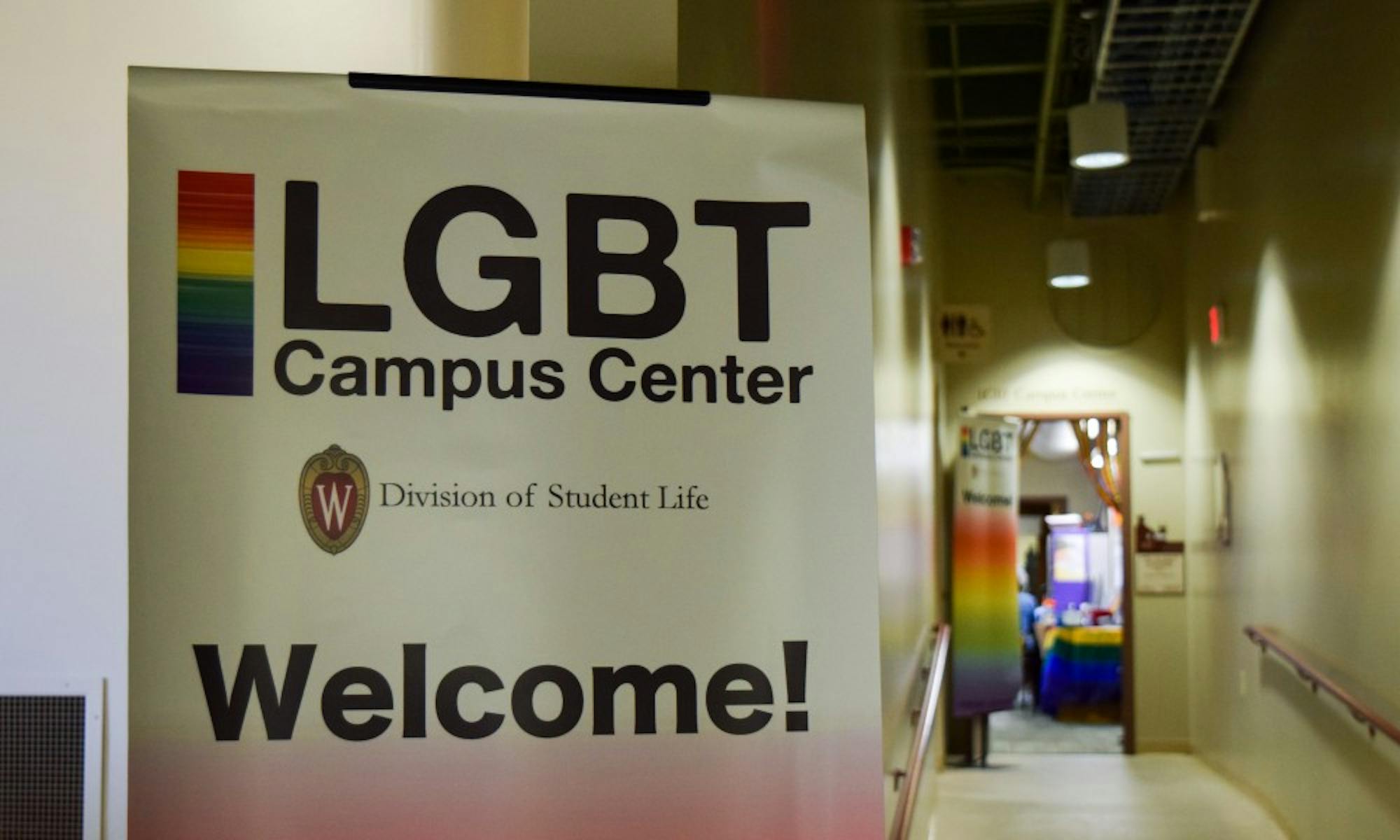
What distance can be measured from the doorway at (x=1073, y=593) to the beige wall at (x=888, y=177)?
9.42ft

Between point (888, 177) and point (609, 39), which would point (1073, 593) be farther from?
point (609, 39)

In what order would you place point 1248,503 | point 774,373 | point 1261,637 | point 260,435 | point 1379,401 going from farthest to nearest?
point 1248,503
point 1261,637
point 1379,401
point 774,373
point 260,435

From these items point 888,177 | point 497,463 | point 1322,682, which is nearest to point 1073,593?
point 1322,682

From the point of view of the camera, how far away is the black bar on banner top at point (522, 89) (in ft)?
5.20

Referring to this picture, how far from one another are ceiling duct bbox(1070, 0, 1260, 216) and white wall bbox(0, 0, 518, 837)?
4811 mm

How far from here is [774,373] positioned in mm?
1634

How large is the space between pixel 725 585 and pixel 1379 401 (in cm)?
427

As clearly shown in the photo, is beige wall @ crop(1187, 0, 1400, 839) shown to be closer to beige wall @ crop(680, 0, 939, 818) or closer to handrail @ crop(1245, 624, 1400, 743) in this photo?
handrail @ crop(1245, 624, 1400, 743)

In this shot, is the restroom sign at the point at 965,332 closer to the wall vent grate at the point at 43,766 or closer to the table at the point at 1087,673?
the table at the point at 1087,673

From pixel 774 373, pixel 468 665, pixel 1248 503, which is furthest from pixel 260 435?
pixel 1248 503

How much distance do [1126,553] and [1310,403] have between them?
4460 millimetres

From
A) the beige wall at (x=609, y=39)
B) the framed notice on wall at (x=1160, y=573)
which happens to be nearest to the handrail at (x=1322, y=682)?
the framed notice on wall at (x=1160, y=573)

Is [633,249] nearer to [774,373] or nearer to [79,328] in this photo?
[774,373]

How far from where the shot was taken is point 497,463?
1576mm
